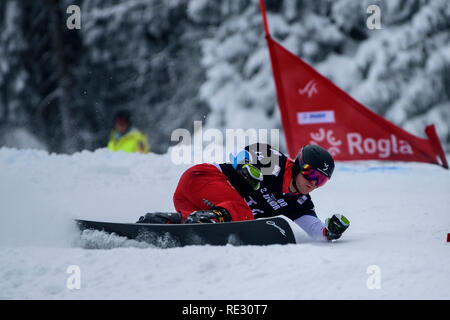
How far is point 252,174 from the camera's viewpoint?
3.80 metres

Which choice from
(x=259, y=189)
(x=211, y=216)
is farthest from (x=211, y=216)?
(x=259, y=189)

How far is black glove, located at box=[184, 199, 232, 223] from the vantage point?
3646 mm

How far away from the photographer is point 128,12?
1513 cm

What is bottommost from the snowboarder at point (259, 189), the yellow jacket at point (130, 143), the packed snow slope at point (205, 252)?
the packed snow slope at point (205, 252)

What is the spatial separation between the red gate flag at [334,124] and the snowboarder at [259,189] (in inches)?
132

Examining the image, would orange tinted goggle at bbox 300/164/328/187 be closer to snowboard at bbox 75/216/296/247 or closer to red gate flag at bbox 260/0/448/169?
snowboard at bbox 75/216/296/247

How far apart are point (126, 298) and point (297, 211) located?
6.51 feet

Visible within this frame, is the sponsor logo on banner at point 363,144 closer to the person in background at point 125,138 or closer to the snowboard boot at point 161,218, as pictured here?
the person in background at point 125,138

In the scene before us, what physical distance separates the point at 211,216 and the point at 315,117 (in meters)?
4.19

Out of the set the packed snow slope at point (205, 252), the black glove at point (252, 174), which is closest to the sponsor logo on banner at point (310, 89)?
the packed snow slope at point (205, 252)

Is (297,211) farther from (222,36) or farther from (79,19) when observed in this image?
(79,19)

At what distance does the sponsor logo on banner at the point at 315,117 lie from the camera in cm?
745

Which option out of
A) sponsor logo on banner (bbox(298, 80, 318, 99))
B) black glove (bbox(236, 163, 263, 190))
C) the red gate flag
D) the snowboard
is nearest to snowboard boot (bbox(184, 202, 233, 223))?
the snowboard

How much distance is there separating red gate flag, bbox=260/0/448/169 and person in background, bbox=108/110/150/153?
265cm
